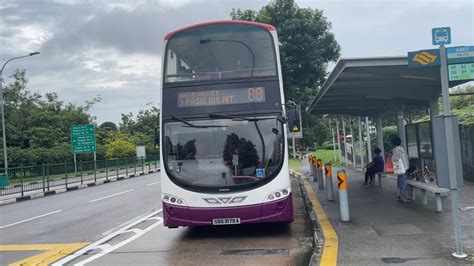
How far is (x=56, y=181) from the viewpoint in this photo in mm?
26234

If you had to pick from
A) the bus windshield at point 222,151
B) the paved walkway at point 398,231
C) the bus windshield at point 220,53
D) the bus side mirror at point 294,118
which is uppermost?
the bus windshield at point 220,53

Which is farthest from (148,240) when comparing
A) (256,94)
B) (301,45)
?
(301,45)

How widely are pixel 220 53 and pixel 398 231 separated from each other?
481 centimetres

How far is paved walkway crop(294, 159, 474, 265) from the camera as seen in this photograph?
20.9 feet

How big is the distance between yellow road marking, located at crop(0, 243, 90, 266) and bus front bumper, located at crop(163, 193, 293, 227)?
215 centimetres

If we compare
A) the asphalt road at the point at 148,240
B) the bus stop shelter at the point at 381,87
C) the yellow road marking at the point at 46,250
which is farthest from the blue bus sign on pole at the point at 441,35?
the yellow road marking at the point at 46,250

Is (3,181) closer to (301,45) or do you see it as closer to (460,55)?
(301,45)

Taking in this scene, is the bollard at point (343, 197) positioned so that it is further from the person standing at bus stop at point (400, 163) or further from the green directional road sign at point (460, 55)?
the green directional road sign at point (460, 55)

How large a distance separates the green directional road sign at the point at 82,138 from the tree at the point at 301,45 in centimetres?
1393

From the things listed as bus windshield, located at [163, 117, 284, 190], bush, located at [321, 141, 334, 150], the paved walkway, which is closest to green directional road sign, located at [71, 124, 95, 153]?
the paved walkway

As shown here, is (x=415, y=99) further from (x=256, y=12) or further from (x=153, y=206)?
(x=256, y=12)

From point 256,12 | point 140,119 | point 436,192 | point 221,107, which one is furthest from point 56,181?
point 140,119

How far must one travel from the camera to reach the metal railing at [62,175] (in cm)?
2338

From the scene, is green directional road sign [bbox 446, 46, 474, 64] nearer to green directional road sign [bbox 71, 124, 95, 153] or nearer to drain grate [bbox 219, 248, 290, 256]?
drain grate [bbox 219, 248, 290, 256]
